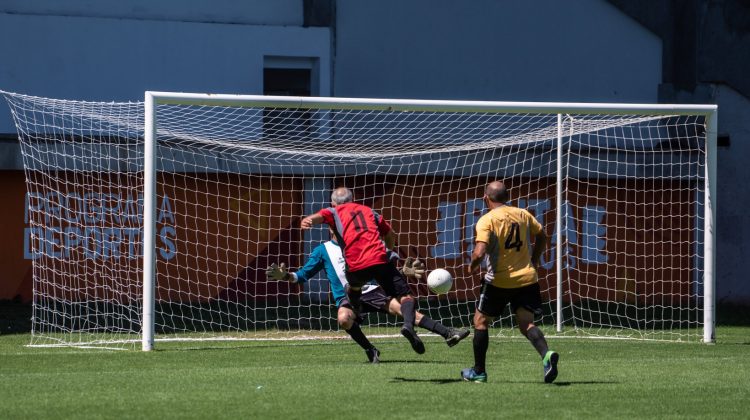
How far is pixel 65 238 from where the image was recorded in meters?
18.7

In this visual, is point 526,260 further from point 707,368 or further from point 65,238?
point 65,238

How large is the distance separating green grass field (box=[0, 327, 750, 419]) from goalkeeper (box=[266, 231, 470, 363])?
13.4 inches

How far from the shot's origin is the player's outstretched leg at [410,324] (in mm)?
10529

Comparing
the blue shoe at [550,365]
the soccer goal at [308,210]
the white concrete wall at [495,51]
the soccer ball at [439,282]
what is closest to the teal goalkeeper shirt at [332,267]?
the soccer ball at [439,282]

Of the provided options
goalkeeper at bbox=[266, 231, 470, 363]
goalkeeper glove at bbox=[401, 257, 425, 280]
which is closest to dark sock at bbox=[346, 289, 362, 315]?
goalkeeper at bbox=[266, 231, 470, 363]

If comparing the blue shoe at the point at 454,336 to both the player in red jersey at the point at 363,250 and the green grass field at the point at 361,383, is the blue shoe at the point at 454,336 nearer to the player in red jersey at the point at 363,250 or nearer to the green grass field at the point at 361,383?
the green grass field at the point at 361,383

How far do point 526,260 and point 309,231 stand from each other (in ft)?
35.5

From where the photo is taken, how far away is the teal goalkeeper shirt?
11961 mm

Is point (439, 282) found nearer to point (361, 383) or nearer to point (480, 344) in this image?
point (480, 344)

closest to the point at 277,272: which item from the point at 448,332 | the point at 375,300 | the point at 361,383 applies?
the point at 375,300

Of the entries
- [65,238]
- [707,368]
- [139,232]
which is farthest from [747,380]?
[65,238]

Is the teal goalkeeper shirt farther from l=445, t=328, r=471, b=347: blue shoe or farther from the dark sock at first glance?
l=445, t=328, r=471, b=347: blue shoe

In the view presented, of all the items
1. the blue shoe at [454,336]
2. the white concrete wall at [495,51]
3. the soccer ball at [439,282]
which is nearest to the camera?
the blue shoe at [454,336]

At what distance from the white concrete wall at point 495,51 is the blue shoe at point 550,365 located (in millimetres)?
14535
